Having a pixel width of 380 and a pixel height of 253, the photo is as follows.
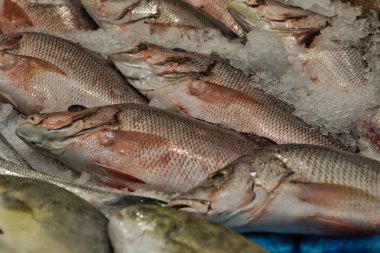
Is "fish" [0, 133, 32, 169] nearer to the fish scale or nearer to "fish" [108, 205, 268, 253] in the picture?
"fish" [108, 205, 268, 253]

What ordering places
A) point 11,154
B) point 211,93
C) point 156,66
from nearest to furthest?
point 11,154, point 211,93, point 156,66

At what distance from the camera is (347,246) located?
2.48 meters

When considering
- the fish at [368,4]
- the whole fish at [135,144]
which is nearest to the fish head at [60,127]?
the whole fish at [135,144]

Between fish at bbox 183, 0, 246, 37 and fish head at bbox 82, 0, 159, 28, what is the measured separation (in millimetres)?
383

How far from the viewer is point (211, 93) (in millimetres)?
3246

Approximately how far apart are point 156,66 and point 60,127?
0.69 meters

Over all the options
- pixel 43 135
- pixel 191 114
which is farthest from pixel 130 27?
pixel 43 135

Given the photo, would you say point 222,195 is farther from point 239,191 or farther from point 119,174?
point 119,174

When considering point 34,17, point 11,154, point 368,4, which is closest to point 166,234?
point 11,154

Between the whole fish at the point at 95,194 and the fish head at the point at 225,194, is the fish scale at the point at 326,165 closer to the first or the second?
the fish head at the point at 225,194

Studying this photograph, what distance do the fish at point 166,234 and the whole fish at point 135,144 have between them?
0.67 metres

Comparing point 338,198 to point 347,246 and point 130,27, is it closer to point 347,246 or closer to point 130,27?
point 347,246

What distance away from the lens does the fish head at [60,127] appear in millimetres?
2926

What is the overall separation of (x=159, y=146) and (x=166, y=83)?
1.89 feet
